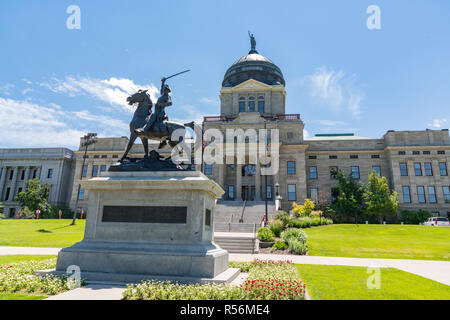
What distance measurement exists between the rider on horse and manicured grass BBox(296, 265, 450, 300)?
23.7 ft

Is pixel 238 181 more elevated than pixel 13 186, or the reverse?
pixel 238 181

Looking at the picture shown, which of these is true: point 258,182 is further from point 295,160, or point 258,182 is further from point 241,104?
point 241,104

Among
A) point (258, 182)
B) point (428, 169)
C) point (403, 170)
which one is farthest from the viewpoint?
point (403, 170)

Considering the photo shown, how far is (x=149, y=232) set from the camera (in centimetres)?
903

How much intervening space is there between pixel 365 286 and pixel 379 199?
35229 mm

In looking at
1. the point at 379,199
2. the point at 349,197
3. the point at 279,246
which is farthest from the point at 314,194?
the point at 279,246

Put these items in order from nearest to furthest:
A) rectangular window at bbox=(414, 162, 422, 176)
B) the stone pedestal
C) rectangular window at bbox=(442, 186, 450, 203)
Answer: the stone pedestal → rectangular window at bbox=(442, 186, 450, 203) → rectangular window at bbox=(414, 162, 422, 176)

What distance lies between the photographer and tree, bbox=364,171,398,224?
38875 millimetres

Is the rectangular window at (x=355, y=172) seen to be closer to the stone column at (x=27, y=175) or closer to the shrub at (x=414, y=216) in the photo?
the shrub at (x=414, y=216)

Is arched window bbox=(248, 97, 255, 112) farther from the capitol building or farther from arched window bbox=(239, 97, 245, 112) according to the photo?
arched window bbox=(239, 97, 245, 112)

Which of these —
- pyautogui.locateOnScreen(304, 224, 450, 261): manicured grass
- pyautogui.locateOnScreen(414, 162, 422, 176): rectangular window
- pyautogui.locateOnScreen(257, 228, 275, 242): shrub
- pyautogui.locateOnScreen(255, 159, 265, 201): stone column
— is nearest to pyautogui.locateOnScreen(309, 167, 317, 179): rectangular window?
pyautogui.locateOnScreen(255, 159, 265, 201): stone column

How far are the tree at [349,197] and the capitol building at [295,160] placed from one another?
2.41 meters

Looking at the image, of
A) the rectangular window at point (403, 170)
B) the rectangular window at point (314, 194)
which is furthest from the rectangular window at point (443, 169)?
the rectangular window at point (314, 194)

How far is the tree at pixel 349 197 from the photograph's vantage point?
4173 cm
